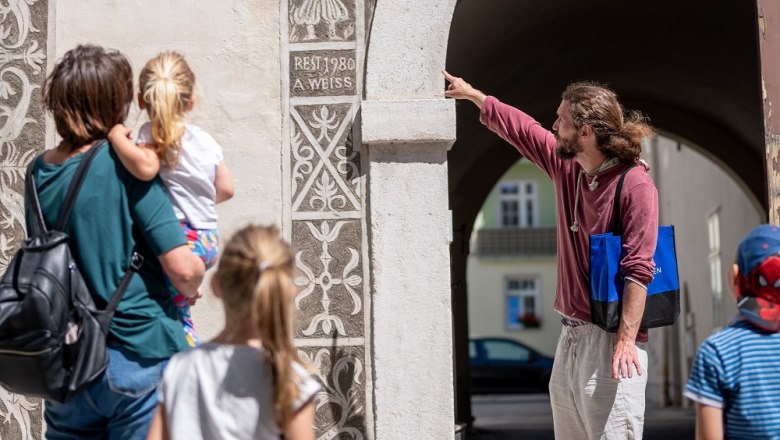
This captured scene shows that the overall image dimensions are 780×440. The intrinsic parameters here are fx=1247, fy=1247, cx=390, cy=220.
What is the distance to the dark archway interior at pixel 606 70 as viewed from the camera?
9391mm

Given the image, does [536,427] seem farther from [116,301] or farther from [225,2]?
[116,301]

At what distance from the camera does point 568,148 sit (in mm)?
4914

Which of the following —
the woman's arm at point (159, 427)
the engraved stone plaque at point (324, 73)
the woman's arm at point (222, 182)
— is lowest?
the woman's arm at point (159, 427)

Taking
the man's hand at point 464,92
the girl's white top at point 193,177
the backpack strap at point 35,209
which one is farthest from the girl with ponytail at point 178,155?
the man's hand at point 464,92

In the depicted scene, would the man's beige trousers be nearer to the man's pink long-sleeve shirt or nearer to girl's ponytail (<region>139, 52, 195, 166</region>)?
the man's pink long-sleeve shirt

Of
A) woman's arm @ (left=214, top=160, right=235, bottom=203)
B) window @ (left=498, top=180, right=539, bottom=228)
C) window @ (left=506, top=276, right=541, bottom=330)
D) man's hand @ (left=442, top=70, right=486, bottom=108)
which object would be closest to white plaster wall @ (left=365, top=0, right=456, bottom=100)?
man's hand @ (left=442, top=70, right=486, bottom=108)

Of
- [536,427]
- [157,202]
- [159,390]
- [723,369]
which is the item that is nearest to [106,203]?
Answer: [157,202]

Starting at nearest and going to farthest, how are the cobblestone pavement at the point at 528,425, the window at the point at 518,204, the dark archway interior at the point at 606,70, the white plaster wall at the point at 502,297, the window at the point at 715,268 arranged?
1. the dark archway interior at the point at 606,70
2. the cobblestone pavement at the point at 528,425
3. the window at the point at 715,268
4. the white plaster wall at the point at 502,297
5. the window at the point at 518,204

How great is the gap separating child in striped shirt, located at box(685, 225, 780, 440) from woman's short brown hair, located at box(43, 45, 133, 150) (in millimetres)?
1908

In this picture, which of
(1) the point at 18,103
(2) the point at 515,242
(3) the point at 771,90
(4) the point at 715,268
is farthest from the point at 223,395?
(2) the point at 515,242

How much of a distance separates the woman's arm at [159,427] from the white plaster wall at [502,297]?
133 feet

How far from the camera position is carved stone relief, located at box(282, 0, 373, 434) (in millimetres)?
5910

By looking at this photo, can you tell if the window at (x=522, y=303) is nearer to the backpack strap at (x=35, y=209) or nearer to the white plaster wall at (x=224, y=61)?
the white plaster wall at (x=224, y=61)

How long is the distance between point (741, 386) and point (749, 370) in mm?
50
